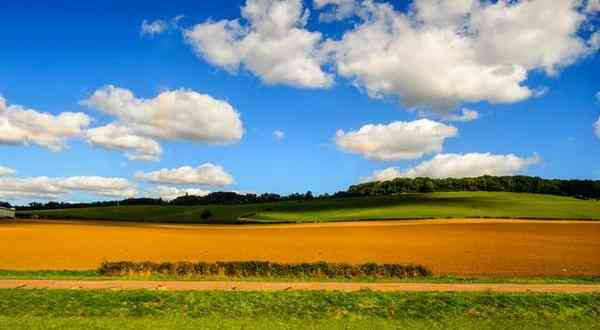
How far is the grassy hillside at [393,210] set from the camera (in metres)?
88.6

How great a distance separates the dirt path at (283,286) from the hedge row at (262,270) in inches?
138

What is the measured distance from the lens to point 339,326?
1264cm

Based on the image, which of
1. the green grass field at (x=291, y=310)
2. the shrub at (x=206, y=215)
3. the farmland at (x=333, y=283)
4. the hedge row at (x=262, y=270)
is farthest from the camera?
the shrub at (x=206, y=215)

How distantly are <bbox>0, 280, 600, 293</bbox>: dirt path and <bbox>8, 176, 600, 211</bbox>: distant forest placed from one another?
126288 millimetres

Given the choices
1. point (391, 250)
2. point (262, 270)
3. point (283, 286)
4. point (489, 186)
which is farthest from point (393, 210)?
point (283, 286)

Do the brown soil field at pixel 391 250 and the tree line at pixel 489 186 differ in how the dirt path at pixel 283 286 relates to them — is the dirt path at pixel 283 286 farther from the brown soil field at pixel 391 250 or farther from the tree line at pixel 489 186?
the tree line at pixel 489 186

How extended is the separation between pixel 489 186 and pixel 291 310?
5861 inches

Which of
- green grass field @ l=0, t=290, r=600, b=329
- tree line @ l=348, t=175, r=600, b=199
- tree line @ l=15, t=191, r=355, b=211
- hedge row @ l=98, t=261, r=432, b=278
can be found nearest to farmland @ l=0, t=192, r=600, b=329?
green grass field @ l=0, t=290, r=600, b=329

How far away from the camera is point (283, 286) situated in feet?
62.8

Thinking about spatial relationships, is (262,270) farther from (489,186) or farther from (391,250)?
(489,186)

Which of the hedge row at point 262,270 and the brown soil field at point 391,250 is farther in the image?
the brown soil field at point 391,250

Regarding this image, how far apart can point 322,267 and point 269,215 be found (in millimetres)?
78648

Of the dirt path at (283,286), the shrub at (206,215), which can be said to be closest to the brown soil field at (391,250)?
the dirt path at (283,286)

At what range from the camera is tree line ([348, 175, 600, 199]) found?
5295 inches
